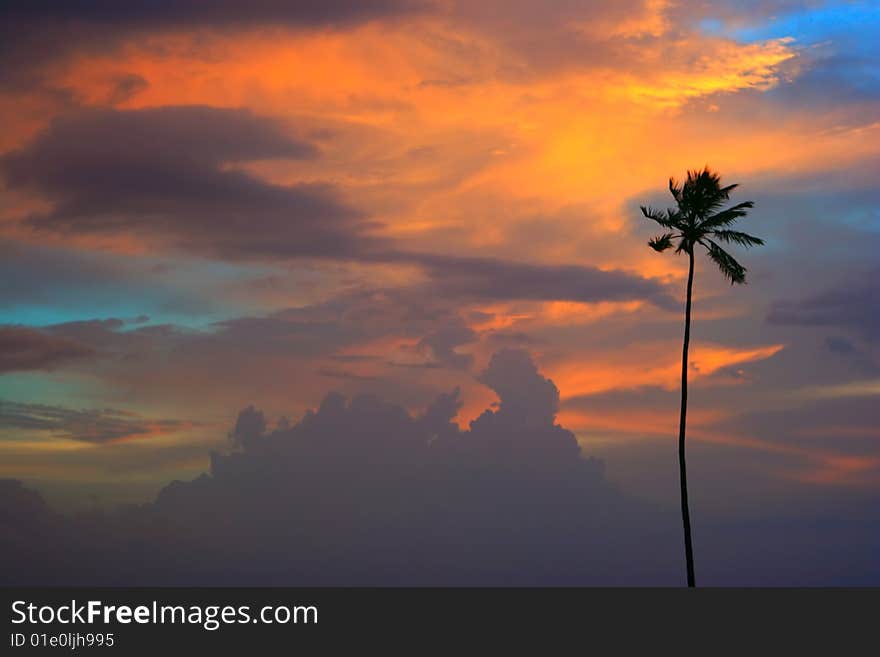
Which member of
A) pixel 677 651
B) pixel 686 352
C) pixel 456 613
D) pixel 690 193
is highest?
pixel 690 193

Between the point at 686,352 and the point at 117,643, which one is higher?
the point at 686,352

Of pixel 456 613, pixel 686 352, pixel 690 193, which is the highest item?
pixel 690 193

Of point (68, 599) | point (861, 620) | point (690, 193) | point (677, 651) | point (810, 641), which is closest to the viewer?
point (677, 651)

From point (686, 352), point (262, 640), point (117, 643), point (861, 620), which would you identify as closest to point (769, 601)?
point (861, 620)

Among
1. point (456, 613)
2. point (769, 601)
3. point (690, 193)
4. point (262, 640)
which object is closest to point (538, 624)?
point (456, 613)

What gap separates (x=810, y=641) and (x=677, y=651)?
7880 millimetres

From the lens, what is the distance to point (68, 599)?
188 feet

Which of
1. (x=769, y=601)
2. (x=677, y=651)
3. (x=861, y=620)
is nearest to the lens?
(x=677, y=651)

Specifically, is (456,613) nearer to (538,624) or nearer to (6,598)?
(538,624)

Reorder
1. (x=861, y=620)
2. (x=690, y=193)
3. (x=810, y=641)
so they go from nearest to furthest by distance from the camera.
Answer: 1. (x=810, y=641)
2. (x=861, y=620)
3. (x=690, y=193)

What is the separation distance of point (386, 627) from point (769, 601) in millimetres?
28494

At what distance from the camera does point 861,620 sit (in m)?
61.7

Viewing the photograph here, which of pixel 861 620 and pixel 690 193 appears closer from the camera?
pixel 861 620

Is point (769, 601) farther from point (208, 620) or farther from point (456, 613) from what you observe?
point (208, 620)
